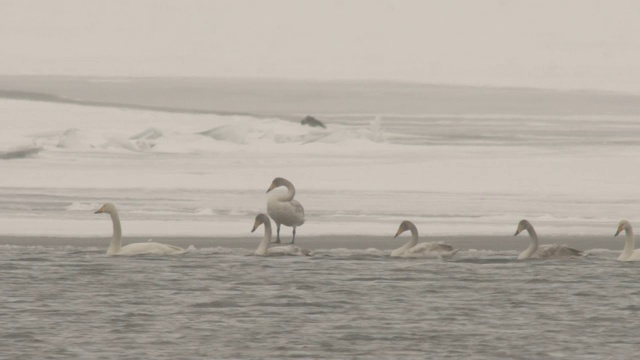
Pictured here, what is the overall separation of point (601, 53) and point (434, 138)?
8869 millimetres

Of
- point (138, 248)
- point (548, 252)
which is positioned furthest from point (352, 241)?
point (138, 248)

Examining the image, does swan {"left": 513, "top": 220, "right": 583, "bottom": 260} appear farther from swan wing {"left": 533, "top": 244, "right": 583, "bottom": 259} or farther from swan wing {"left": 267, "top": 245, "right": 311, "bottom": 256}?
swan wing {"left": 267, "top": 245, "right": 311, "bottom": 256}

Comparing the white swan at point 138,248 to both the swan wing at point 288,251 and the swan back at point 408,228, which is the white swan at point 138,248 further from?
the swan back at point 408,228

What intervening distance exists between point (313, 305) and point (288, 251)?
149 inches

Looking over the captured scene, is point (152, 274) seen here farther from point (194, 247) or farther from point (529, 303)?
point (529, 303)

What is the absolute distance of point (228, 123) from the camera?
30.2 m

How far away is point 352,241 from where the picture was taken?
689 inches

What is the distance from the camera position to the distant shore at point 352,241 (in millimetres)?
17156

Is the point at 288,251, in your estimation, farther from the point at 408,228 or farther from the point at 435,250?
the point at 435,250

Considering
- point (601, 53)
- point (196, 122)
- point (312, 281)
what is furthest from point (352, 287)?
point (601, 53)

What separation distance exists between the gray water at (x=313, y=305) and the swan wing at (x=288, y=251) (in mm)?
146

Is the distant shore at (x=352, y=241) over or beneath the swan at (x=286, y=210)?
beneath

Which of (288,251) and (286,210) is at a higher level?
(286,210)

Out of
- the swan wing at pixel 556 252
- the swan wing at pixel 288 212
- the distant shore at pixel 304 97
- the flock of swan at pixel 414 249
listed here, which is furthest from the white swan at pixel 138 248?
the distant shore at pixel 304 97
